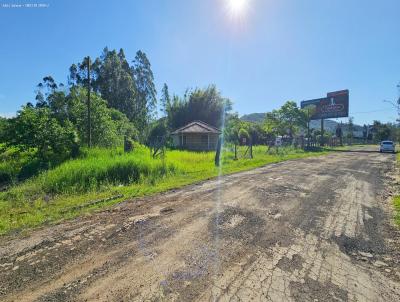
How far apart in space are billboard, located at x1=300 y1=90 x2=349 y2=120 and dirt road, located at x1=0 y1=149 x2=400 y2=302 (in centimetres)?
4157

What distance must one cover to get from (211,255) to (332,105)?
154 ft

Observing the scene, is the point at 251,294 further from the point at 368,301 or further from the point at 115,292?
the point at 115,292

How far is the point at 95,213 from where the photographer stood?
6160mm

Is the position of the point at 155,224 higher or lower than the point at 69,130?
lower

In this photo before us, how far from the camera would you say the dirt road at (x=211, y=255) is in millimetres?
3102

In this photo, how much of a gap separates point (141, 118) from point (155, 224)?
39961 mm

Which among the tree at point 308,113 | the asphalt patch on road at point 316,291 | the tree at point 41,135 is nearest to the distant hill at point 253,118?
the tree at point 308,113

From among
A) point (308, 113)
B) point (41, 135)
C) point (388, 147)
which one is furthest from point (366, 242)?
point (308, 113)

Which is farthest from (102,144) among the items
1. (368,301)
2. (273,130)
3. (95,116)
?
(273,130)

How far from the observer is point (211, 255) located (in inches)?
156

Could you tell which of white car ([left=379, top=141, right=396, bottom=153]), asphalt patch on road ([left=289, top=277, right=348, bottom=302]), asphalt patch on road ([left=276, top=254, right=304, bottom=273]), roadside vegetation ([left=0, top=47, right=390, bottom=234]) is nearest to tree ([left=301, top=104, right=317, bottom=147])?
white car ([left=379, top=141, right=396, bottom=153])

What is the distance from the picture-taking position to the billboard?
43.0 m

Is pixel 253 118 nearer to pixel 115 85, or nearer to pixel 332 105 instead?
pixel 332 105

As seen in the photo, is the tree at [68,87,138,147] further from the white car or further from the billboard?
the billboard
